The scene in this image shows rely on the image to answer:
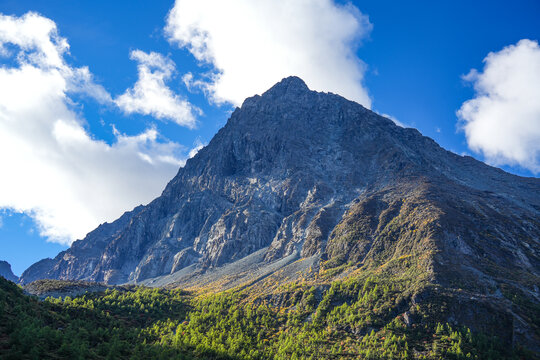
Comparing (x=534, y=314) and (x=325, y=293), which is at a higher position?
(x=325, y=293)

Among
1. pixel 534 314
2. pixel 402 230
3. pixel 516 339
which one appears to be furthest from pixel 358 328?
pixel 402 230

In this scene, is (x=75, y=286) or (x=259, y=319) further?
(x=75, y=286)

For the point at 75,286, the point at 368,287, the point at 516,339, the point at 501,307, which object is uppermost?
the point at 75,286

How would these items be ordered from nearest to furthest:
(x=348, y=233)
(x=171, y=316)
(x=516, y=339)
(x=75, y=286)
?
(x=516, y=339) → (x=171, y=316) → (x=75, y=286) → (x=348, y=233)

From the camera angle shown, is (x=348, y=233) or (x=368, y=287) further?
(x=348, y=233)

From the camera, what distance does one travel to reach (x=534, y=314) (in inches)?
3647

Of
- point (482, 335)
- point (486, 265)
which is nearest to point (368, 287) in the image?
point (482, 335)

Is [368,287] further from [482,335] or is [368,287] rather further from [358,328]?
[482,335]

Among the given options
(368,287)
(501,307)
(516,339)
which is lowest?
(516,339)

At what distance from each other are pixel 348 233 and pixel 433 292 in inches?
3081

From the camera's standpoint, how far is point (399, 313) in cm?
10019

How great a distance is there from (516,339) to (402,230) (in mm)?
73905

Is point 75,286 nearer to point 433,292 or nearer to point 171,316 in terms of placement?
point 171,316

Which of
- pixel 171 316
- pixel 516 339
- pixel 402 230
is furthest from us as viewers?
pixel 402 230
